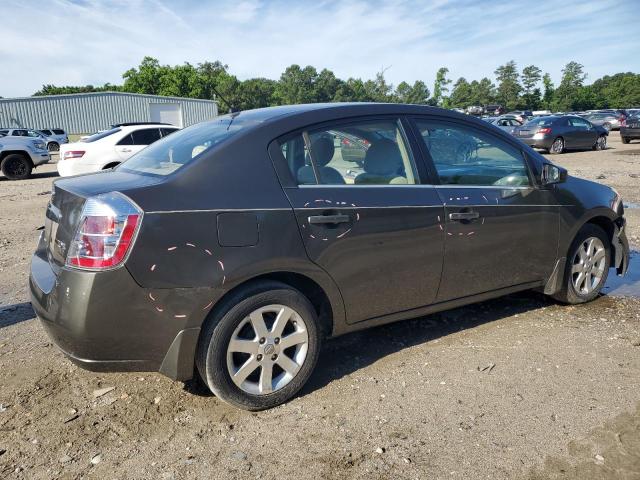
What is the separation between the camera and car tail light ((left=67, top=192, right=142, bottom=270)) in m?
2.62

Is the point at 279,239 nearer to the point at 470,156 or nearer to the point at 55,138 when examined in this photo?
the point at 470,156

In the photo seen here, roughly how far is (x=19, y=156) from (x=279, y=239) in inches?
643

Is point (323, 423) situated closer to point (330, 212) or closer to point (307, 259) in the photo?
point (307, 259)

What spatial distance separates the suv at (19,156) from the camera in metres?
16.1

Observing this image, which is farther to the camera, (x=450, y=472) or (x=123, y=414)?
(x=123, y=414)

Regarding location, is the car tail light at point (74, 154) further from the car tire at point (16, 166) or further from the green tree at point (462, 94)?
the green tree at point (462, 94)

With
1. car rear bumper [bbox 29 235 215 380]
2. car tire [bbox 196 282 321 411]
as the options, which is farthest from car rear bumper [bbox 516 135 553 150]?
car rear bumper [bbox 29 235 215 380]

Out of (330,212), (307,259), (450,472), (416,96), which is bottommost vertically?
(450,472)

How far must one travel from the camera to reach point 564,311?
180 inches

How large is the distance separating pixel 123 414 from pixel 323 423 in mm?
1149

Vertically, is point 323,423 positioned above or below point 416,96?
below

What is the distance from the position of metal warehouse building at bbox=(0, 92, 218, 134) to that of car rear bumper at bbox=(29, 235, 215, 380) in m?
44.6

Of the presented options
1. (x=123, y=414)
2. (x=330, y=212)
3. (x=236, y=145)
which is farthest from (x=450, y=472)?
(x=236, y=145)

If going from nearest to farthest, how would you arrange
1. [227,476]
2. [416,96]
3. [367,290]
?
[227,476], [367,290], [416,96]
